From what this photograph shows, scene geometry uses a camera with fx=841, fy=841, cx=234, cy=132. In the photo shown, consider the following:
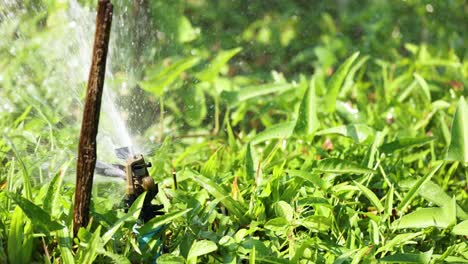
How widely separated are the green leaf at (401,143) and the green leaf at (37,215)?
36.9 inches

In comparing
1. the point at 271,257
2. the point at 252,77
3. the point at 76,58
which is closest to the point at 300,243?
the point at 271,257

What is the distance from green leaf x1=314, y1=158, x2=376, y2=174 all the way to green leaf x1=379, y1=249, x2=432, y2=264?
300mm

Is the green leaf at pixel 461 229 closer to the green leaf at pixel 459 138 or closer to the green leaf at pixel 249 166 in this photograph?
the green leaf at pixel 459 138

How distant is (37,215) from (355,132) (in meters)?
0.98

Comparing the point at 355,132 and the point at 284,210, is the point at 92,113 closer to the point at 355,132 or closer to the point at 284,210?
the point at 284,210

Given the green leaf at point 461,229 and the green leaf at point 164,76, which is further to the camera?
the green leaf at point 164,76

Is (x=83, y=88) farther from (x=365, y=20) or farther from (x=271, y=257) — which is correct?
(x=365, y=20)

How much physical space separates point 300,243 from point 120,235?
38 centimetres

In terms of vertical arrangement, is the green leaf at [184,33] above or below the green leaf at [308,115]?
above

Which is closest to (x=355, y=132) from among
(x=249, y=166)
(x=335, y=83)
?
(x=335, y=83)

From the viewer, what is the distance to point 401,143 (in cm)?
220

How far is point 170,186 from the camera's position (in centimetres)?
Result: 208

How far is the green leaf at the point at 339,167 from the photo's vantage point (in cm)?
196

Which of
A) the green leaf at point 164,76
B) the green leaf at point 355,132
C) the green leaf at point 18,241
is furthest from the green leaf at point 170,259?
the green leaf at point 164,76
